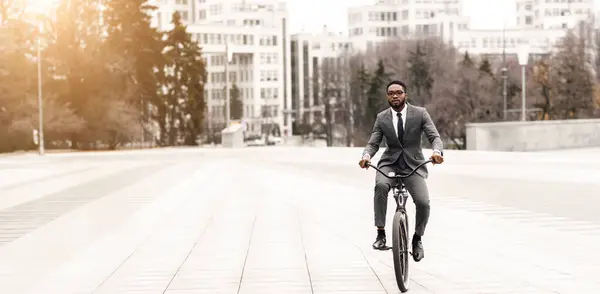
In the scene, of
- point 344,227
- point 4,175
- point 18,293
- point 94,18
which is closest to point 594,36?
point 94,18

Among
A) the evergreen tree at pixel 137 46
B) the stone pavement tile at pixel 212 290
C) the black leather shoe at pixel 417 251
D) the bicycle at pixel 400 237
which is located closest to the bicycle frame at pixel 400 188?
the bicycle at pixel 400 237

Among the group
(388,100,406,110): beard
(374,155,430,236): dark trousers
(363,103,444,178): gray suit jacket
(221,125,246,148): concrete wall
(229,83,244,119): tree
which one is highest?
(229,83,244,119): tree

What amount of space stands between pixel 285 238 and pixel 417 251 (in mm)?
5241

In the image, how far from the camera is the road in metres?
12.1

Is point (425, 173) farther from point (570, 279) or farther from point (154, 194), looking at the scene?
point (154, 194)

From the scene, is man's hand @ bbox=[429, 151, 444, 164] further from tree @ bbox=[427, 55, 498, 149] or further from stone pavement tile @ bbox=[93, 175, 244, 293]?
tree @ bbox=[427, 55, 498, 149]

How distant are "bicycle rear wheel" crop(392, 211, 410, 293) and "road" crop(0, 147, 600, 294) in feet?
1.10

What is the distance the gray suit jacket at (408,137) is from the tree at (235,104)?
573 ft

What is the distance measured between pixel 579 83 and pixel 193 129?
110 feet

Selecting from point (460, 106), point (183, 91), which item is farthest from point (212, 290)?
point (183, 91)

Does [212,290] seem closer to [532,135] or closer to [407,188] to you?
[407,188]

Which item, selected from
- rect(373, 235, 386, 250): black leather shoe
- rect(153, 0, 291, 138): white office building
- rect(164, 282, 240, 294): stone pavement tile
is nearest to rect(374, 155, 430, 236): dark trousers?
rect(373, 235, 386, 250): black leather shoe

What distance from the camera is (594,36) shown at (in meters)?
105

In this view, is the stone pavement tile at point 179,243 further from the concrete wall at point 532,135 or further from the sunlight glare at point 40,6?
the sunlight glare at point 40,6
